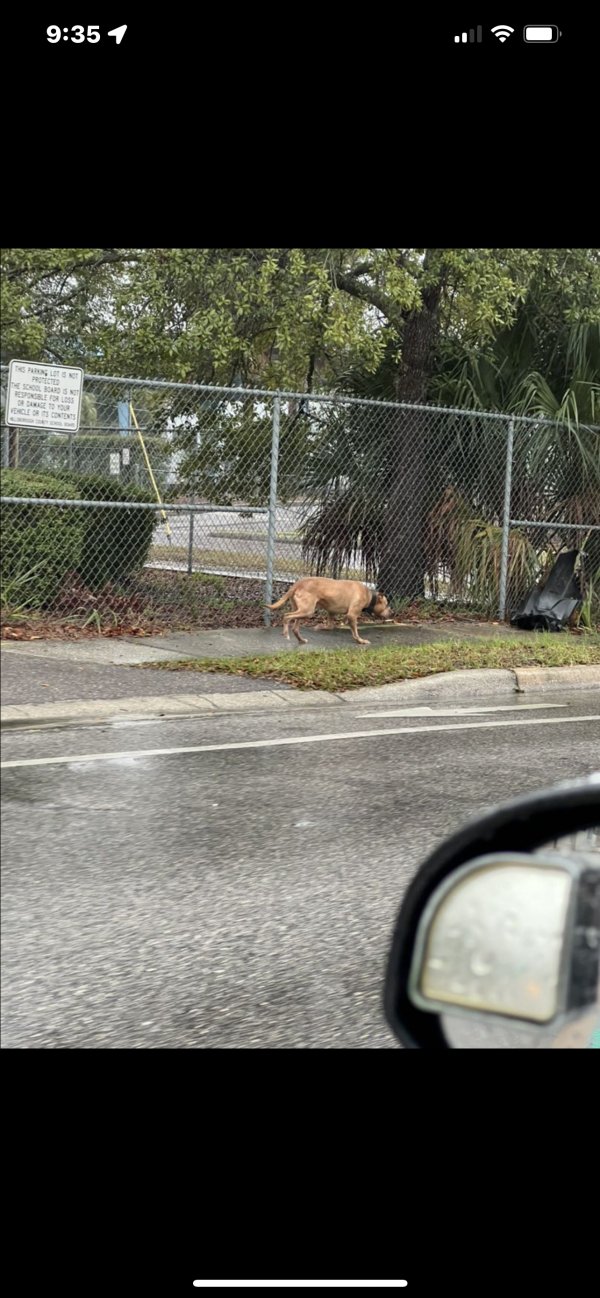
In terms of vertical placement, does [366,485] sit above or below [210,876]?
above

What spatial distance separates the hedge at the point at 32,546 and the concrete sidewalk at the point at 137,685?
7cm

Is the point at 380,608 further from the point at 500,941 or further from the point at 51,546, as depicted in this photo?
the point at 500,941

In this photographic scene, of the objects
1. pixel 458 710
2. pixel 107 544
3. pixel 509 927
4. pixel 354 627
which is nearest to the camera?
pixel 509 927

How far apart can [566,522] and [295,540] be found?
2613 mm

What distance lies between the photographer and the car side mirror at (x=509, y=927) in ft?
3.02

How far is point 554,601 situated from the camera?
36.9 ft

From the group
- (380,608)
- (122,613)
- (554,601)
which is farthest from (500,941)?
(554,601)
